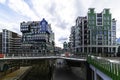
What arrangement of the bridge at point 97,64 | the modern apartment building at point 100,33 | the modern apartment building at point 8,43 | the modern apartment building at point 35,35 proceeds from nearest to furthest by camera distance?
1. the bridge at point 97,64
2. the modern apartment building at point 100,33
3. the modern apartment building at point 35,35
4. the modern apartment building at point 8,43

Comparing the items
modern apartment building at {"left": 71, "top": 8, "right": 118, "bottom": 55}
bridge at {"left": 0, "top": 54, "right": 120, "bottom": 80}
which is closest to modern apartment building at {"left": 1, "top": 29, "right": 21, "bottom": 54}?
modern apartment building at {"left": 71, "top": 8, "right": 118, "bottom": 55}

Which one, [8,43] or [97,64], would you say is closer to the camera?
[97,64]

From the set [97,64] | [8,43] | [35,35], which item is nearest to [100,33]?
[35,35]

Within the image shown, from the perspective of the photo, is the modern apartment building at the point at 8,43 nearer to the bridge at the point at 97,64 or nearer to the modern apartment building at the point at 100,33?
the modern apartment building at the point at 100,33

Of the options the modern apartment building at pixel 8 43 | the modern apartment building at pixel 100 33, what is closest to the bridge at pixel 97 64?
the modern apartment building at pixel 100 33

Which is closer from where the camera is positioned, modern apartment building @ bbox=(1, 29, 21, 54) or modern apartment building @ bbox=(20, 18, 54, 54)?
modern apartment building @ bbox=(20, 18, 54, 54)

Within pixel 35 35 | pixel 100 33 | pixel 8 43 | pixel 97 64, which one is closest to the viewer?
pixel 97 64

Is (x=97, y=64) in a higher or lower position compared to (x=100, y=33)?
lower

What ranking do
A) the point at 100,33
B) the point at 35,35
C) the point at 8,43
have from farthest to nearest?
1. the point at 8,43
2. the point at 35,35
3. the point at 100,33

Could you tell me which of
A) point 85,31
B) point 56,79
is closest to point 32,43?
point 85,31

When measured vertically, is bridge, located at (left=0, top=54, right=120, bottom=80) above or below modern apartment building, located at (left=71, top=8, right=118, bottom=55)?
below

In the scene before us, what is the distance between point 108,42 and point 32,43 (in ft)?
204

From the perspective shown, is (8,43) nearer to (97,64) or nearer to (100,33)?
(100,33)

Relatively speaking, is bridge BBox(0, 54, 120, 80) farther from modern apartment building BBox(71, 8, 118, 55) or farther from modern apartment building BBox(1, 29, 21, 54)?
modern apartment building BBox(1, 29, 21, 54)
